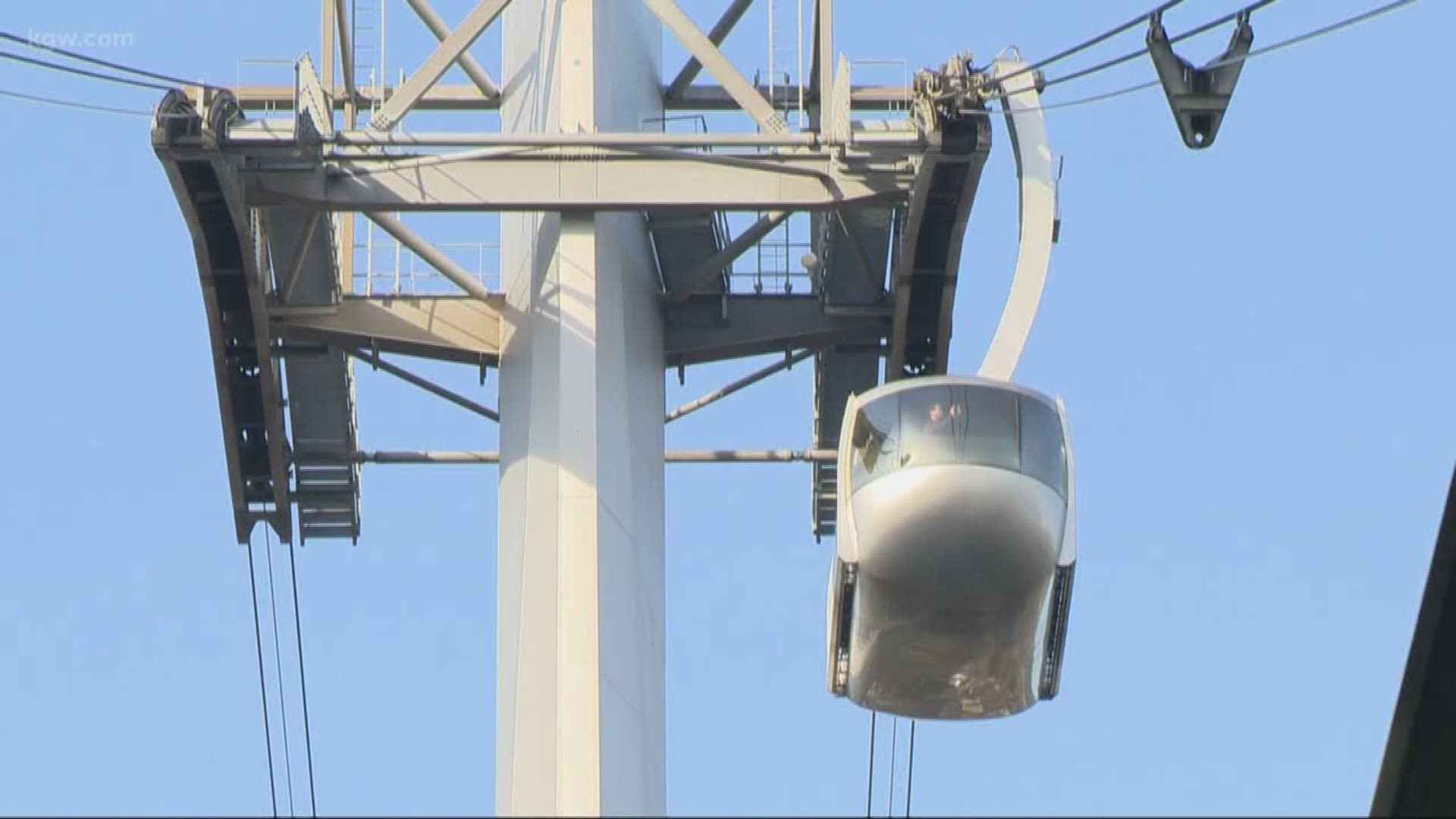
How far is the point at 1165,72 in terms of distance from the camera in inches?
763

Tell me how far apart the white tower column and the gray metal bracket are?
6868 millimetres

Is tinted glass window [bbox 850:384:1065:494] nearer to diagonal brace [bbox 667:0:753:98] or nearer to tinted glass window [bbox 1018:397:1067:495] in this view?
tinted glass window [bbox 1018:397:1067:495]

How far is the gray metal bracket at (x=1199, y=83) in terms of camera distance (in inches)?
760

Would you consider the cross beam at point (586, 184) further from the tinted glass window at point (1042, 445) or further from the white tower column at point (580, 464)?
the tinted glass window at point (1042, 445)

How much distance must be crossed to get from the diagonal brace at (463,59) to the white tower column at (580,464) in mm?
582

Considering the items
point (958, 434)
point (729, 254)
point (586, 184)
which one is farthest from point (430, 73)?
point (958, 434)

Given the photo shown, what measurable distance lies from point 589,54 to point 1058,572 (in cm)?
789

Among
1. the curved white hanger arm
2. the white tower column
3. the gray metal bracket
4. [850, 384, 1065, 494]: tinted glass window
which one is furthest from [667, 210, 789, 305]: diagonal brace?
the gray metal bracket

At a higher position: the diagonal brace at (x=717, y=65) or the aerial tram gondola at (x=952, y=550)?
the diagonal brace at (x=717, y=65)

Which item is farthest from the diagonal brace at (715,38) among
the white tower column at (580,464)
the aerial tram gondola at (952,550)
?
the aerial tram gondola at (952,550)

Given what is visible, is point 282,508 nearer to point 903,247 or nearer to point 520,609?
point 520,609

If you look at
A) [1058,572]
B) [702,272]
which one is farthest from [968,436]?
[702,272]

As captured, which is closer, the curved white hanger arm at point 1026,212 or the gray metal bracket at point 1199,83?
the gray metal bracket at point 1199,83

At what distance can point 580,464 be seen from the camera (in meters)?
24.1
